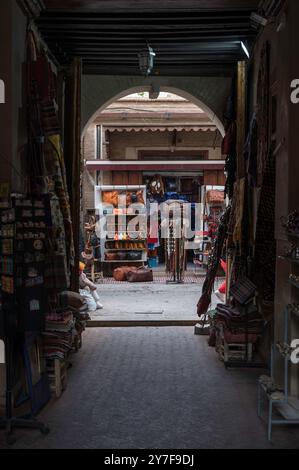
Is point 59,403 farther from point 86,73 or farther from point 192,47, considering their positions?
point 86,73

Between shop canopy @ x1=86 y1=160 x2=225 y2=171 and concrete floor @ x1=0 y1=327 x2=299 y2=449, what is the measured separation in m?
8.70

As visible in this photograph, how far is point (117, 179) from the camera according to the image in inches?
633

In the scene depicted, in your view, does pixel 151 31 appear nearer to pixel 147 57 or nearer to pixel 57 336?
pixel 147 57

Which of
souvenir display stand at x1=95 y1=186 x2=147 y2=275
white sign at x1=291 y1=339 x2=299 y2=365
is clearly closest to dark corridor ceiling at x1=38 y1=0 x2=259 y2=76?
white sign at x1=291 y1=339 x2=299 y2=365

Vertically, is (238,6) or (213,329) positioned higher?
(238,6)

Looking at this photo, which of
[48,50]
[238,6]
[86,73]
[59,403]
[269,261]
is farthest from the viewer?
[86,73]

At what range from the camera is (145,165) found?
15.5 meters

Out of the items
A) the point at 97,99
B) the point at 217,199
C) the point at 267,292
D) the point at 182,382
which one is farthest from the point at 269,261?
the point at 217,199

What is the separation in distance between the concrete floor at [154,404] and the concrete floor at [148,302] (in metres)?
1.77

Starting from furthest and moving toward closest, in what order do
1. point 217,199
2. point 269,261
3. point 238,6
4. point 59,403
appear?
point 217,199 < point 269,261 < point 238,6 < point 59,403

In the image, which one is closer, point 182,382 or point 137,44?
point 182,382

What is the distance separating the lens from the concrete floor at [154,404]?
4156mm

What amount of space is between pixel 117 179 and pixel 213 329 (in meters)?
9.45

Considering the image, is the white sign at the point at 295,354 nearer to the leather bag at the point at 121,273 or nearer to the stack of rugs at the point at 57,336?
the stack of rugs at the point at 57,336
